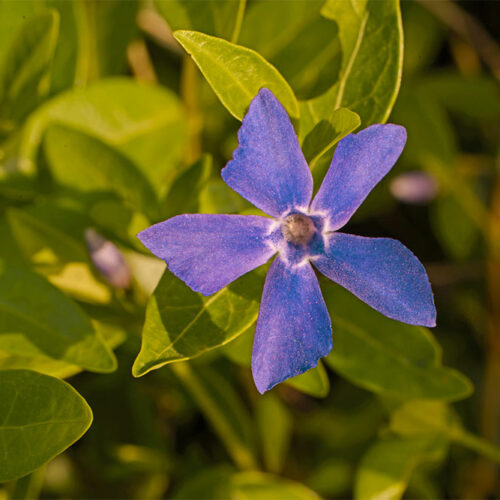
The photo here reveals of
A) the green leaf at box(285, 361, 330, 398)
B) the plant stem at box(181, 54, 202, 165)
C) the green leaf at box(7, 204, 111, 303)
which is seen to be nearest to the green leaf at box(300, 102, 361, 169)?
the green leaf at box(285, 361, 330, 398)

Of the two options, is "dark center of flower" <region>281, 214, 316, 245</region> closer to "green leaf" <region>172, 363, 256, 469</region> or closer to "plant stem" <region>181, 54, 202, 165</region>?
"green leaf" <region>172, 363, 256, 469</region>

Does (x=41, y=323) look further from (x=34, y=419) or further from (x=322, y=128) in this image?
(x=322, y=128)

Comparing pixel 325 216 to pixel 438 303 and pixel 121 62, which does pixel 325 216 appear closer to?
pixel 121 62

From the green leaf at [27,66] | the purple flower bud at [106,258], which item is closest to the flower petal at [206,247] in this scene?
the purple flower bud at [106,258]

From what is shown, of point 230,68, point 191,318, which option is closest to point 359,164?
point 230,68

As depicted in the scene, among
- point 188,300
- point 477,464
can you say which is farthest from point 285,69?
point 477,464

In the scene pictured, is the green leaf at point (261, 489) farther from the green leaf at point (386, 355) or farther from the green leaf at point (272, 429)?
the green leaf at point (386, 355)

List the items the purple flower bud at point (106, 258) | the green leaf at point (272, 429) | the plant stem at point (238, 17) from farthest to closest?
the green leaf at point (272, 429)
the purple flower bud at point (106, 258)
the plant stem at point (238, 17)

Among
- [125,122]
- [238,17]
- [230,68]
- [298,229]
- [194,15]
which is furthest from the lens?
[125,122]
